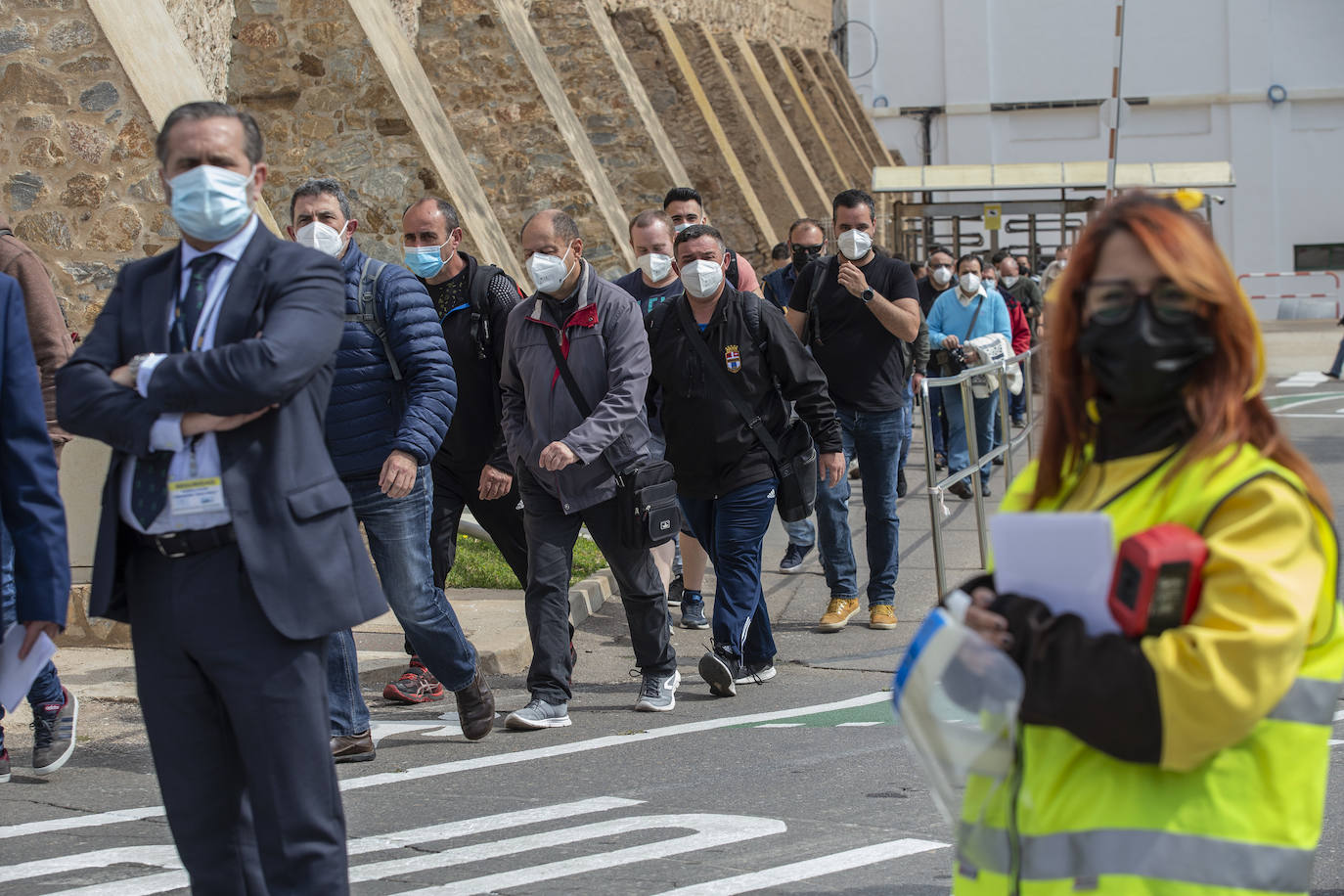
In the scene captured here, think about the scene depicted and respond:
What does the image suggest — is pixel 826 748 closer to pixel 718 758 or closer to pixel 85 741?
pixel 718 758

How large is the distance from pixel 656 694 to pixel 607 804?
149cm

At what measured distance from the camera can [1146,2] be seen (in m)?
41.5

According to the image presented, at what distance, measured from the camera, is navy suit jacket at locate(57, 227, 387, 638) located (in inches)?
123

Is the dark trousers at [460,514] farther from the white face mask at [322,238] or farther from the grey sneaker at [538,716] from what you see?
the white face mask at [322,238]

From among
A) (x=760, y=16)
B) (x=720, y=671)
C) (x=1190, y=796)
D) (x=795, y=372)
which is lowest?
(x=720, y=671)

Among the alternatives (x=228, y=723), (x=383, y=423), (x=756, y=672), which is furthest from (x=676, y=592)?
(x=228, y=723)

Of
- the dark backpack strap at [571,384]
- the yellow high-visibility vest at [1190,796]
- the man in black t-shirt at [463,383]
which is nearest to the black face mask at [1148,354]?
the yellow high-visibility vest at [1190,796]

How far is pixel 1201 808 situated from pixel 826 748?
12.4 feet

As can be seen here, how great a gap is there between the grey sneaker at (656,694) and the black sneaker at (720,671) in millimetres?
215

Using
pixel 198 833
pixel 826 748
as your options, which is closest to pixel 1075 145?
pixel 826 748

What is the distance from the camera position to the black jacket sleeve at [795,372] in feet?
22.7

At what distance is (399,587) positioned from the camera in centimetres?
569

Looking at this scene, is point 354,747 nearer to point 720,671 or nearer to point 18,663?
point 720,671

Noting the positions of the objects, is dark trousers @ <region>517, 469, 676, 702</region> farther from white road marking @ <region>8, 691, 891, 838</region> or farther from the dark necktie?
the dark necktie
